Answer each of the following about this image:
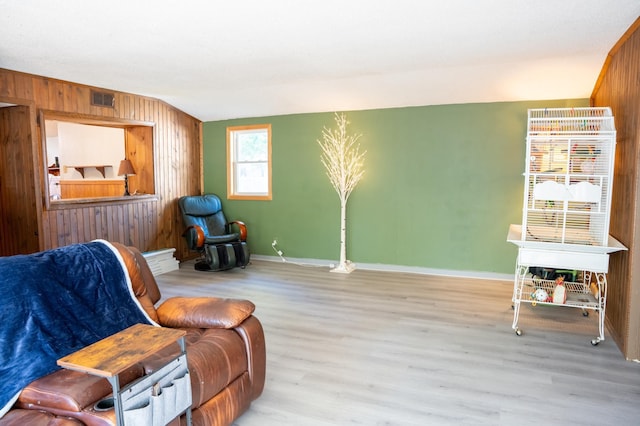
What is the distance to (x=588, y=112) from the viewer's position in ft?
15.1

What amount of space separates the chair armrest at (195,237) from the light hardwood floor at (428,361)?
86 cm

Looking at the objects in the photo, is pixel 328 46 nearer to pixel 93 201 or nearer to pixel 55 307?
pixel 55 307

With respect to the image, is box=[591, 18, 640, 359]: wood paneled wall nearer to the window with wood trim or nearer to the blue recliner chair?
the blue recliner chair

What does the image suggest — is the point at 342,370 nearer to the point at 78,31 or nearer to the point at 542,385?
the point at 542,385

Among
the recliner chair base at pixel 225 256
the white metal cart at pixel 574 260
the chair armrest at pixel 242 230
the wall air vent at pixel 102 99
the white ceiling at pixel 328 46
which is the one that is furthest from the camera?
the chair armrest at pixel 242 230

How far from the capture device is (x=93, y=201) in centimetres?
507

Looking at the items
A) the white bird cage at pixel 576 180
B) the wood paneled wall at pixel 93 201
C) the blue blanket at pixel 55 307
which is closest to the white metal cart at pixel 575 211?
the white bird cage at pixel 576 180

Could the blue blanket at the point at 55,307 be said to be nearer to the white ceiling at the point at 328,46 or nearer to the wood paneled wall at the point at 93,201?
the white ceiling at the point at 328,46

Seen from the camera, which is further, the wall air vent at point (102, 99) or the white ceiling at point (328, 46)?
the wall air vent at point (102, 99)

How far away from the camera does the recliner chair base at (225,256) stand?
5574mm

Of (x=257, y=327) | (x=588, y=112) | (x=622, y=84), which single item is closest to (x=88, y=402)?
(x=257, y=327)

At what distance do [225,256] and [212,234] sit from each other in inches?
27.6

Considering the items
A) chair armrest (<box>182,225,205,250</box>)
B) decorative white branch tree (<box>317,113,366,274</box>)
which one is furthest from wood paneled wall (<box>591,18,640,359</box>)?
chair armrest (<box>182,225,205,250</box>)

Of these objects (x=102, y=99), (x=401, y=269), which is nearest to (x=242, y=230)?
(x=401, y=269)
